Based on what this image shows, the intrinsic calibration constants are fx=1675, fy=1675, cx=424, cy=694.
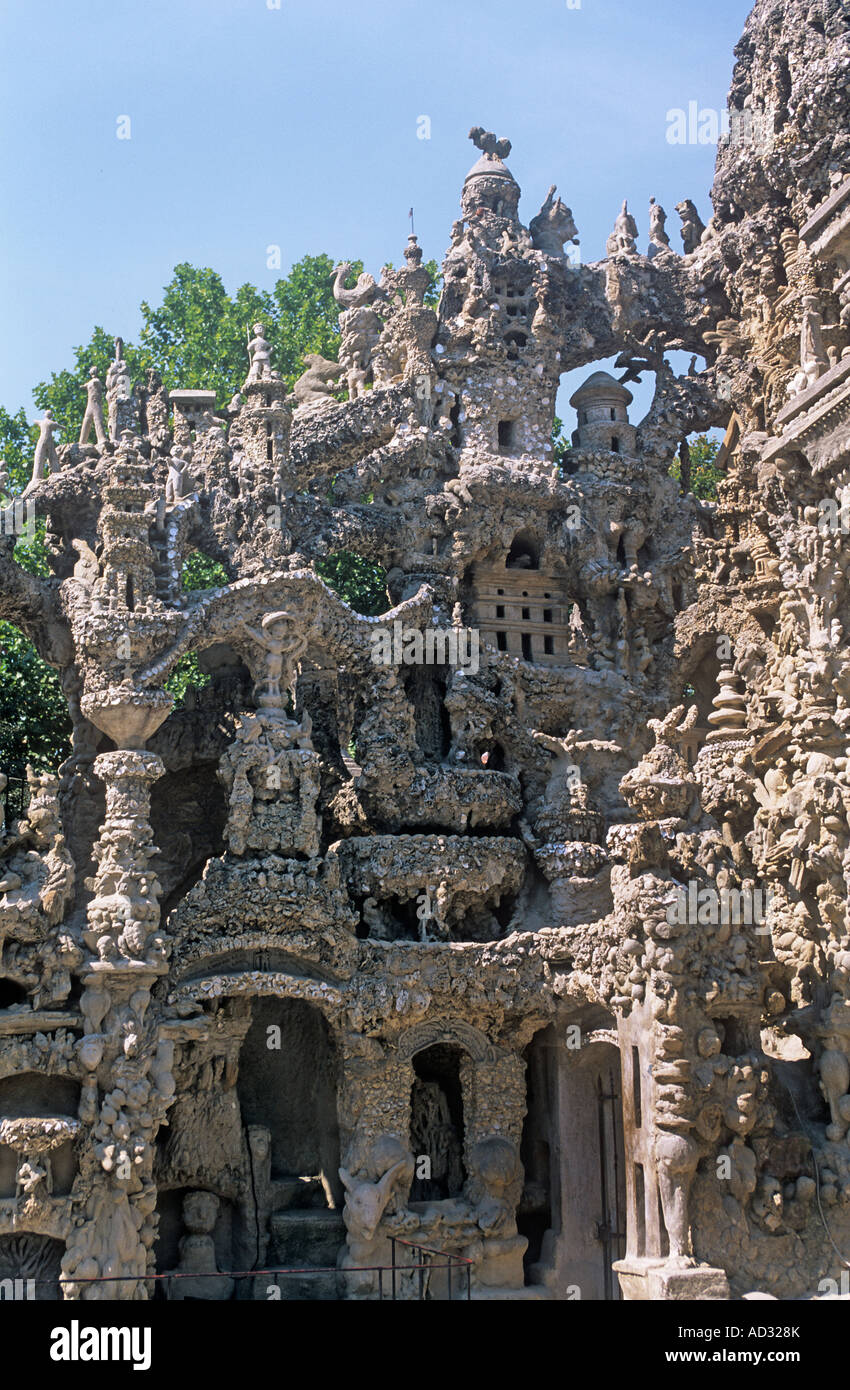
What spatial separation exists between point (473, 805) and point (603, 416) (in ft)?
23.2

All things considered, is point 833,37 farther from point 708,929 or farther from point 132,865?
point 132,865

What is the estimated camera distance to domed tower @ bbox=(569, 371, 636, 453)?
82.2ft

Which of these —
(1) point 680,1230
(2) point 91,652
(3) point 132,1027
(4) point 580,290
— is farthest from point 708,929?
(4) point 580,290

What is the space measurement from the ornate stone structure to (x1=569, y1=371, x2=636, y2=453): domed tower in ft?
0.20

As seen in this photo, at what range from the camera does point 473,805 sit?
2148cm

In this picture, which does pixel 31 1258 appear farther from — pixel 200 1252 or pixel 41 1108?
pixel 200 1252

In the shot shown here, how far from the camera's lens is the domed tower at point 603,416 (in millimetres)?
25047

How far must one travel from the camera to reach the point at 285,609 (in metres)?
21.0

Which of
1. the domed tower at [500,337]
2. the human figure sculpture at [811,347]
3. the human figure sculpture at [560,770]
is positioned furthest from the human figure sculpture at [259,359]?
the human figure sculpture at [811,347]

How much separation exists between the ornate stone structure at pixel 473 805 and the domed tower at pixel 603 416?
0.20ft

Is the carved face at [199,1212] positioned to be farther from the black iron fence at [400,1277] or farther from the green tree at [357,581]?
the green tree at [357,581]

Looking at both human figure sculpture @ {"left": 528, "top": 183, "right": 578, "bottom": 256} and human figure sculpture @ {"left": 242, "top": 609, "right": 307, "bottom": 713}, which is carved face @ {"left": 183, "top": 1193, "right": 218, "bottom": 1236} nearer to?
human figure sculpture @ {"left": 242, "top": 609, "right": 307, "bottom": 713}

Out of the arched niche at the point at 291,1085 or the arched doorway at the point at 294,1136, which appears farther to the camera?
the arched niche at the point at 291,1085

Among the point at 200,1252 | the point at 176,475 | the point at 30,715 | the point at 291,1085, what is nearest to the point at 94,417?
the point at 176,475
